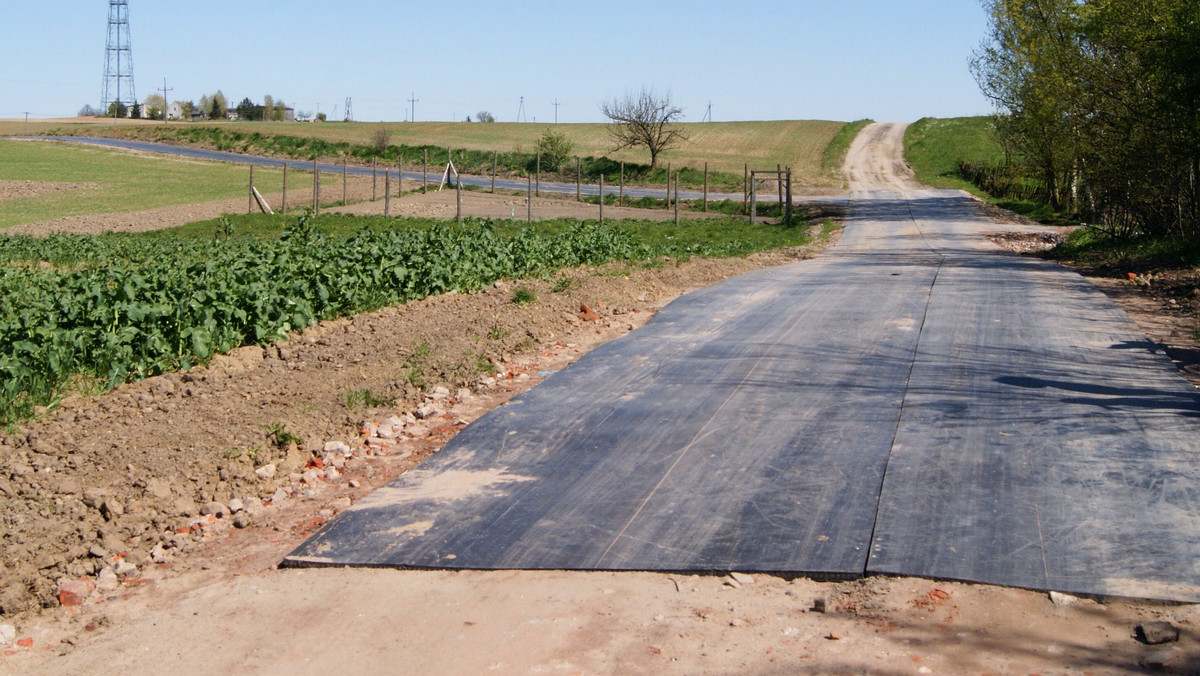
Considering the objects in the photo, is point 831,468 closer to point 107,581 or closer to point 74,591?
point 107,581

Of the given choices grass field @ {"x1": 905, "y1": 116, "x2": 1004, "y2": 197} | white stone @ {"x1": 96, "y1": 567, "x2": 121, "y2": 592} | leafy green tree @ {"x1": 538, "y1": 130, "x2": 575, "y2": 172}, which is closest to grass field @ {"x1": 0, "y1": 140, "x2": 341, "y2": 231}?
leafy green tree @ {"x1": 538, "y1": 130, "x2": 575, "y2": 172}

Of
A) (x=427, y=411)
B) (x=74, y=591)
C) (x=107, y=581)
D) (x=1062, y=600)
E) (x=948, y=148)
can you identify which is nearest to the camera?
(x=1062, y=600)

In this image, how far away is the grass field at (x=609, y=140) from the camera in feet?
227

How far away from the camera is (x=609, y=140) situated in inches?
3258

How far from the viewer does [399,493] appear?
601 cm

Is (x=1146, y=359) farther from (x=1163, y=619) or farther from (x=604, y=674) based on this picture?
(x=604, y=674)

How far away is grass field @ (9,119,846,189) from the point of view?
69312 millimetres

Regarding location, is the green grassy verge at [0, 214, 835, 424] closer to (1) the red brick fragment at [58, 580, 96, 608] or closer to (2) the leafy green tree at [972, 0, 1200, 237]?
(1) the red brick fragment at [58, 580, 96, 608]

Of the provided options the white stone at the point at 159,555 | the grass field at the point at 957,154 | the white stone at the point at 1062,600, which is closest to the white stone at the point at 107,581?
the white stone at the point at 159,555

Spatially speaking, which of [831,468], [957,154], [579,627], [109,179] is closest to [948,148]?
[957,154]

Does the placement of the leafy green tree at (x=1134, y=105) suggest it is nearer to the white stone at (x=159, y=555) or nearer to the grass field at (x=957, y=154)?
the grass field at (x=957, y=154)

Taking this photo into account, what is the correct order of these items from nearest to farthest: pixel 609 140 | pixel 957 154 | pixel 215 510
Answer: pixel 215 510 → pixel 957 154 → pixel 609 140

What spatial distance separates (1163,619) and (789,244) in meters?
20.9

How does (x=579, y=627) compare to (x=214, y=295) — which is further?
(x=214, y=295)
